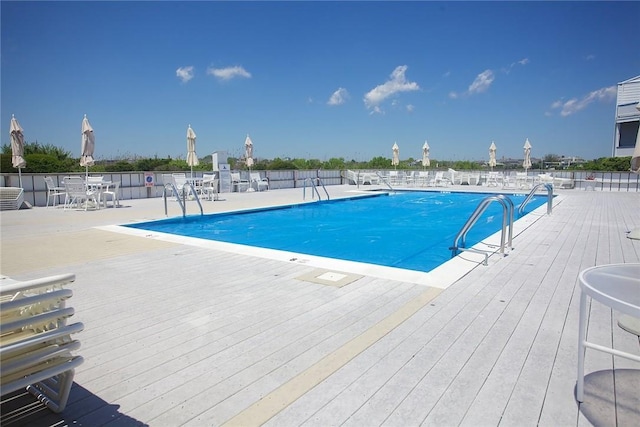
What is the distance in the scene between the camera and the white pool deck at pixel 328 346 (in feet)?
5.79

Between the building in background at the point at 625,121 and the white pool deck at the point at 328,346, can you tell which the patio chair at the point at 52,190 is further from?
the building in background at the point at 625,121

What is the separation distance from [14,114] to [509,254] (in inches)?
499

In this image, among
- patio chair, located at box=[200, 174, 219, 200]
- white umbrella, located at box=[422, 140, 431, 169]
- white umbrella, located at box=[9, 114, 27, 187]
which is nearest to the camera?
white umbrella, located at box=[9, 114, 27, 187]

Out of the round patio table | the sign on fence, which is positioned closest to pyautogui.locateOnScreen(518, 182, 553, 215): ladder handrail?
the round patio table

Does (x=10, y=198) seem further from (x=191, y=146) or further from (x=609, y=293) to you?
(x=609, y=293)

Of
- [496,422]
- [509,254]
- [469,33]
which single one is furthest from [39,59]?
[469,33]

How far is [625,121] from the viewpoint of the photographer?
26.2 m

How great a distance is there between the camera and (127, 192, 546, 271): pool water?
6648 mm

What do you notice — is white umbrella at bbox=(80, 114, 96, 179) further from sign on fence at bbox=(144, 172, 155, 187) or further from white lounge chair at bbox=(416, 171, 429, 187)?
white lounge chair at bbox=(416, 171, 429, 187)

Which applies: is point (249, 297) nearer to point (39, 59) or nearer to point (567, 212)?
point (567, 212)

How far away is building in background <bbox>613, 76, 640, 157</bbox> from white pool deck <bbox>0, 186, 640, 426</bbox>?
28.4 meters

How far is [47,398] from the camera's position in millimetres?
1834

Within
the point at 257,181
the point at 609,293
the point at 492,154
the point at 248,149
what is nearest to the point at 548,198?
the point at 609,293

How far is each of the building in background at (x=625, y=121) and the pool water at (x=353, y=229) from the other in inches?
818
